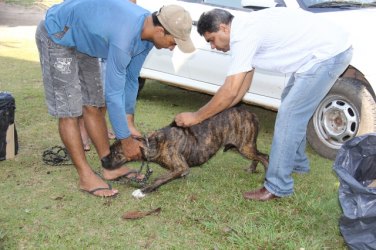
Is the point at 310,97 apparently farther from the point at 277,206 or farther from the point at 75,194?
the point at 75,194

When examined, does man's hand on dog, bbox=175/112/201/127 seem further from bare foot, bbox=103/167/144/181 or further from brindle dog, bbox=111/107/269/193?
bare foot, bbox=103/167/144/181

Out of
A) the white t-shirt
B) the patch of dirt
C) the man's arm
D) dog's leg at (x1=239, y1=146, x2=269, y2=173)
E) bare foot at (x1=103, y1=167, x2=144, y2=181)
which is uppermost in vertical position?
the white t-shirt

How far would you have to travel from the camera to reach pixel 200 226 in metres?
3.96

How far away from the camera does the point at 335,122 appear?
5.37 meters

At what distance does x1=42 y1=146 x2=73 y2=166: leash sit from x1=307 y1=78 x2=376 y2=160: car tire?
2.67 metres

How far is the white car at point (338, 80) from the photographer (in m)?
5.09

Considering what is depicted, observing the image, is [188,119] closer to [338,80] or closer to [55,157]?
[55,157]

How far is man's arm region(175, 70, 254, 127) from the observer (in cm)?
383

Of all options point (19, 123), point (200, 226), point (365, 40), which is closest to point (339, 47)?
point (365, 40)

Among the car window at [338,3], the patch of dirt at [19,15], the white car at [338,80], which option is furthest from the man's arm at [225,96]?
the patch of dirt at [19,15]

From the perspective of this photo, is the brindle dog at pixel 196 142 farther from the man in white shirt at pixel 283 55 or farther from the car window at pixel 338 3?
the car window at pixel 338 3

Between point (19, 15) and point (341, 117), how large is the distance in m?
13.5

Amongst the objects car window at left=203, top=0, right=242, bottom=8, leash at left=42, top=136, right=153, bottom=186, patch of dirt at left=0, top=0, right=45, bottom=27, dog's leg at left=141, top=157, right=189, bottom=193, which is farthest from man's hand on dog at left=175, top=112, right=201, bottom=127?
patch of dirt at left=0, top=0, right=45, bottom=27

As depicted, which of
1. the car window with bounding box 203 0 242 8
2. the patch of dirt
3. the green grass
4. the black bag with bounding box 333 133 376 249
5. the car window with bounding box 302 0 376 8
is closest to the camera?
the black bag with bounding box 333 133 376 249
